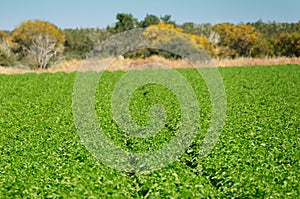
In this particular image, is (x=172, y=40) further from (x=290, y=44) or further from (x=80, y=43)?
(x=80, y=43)

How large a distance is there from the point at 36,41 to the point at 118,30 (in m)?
13.5

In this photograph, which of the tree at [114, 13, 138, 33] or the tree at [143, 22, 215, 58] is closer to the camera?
the tree at [143, 22, 215, 58]

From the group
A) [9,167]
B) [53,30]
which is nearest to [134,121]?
[9,167]

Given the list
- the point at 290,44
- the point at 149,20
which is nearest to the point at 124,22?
the point at 149,20

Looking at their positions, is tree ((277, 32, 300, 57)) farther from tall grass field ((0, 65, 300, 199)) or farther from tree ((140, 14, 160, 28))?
tall grass field ((0, 65, 300, 199))

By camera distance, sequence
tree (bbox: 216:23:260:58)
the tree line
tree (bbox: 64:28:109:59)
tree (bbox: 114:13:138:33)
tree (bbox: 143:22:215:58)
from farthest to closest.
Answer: tree (bbox: 64:28:109:59) < tree (bbox: 114:13:138:33) < tree (bbox: 216:23:260:58) < the tree line < tree (bbox: 143:22:215:58)

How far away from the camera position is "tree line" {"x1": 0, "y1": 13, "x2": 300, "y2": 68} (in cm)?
4925

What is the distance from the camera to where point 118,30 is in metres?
62.4

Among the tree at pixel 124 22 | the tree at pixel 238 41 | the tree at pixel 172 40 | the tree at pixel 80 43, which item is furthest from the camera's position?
the tree at pixel 80 43

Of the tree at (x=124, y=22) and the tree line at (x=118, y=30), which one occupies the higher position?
the tree at (x=124, y=22)

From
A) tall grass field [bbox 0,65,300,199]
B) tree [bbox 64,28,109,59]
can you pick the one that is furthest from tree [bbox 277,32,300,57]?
tall grass field [bbox 0,65,300,199]

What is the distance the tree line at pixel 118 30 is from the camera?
4925 cm

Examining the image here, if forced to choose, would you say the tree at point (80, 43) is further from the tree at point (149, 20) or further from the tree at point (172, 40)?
the tree at point (172, 40)

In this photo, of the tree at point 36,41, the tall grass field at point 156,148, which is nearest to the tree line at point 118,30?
the tree at point 36,41
